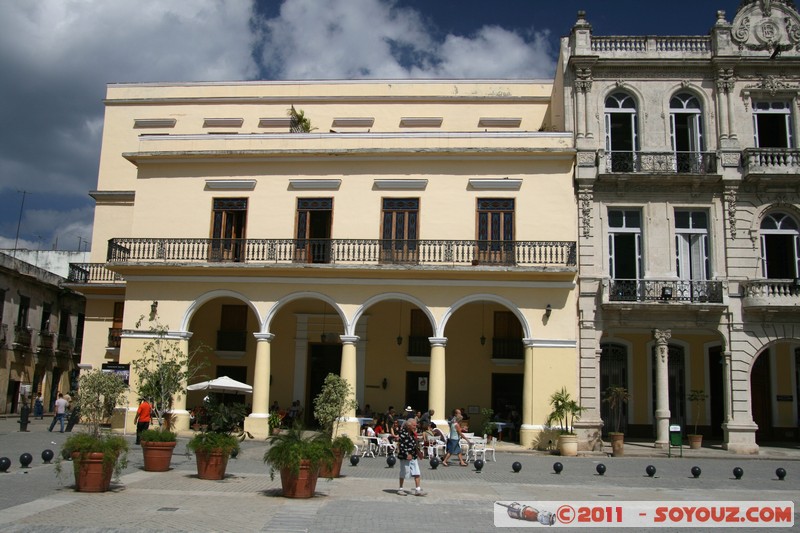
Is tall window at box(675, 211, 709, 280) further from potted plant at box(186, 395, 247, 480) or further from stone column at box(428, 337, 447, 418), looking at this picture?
potted plant at box(186, 395, 247, 480)

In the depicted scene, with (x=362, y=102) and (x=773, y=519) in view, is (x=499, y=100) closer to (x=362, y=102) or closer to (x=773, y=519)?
(x=362, y=102)

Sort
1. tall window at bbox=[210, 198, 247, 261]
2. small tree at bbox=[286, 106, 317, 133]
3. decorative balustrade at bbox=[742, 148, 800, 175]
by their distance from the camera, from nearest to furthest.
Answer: decorative balustrade at bbox=[742, 148, 800, 175] → tall window at bbox=[210, 198, 247, 261] → small tree at bbox=[286, 106, 317, 133]

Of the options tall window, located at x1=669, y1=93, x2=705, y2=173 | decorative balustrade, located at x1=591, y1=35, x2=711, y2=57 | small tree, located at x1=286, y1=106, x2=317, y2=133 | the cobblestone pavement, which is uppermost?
decorative balustrade, located at x1=591, y1=35, x2=711, y2=57

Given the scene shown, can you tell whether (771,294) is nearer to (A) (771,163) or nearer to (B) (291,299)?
(A) (771,163)

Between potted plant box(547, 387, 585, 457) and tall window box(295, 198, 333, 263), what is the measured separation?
28.4 feet

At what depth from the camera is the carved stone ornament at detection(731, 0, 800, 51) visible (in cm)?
2403

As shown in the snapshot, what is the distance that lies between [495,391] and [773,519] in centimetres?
1463

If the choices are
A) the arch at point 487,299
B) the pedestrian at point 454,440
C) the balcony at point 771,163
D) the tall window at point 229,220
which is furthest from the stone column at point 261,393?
the balcony at point 771,163

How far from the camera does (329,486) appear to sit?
1363 cm

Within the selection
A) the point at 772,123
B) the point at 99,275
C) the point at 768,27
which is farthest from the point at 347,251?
the point at 768,27

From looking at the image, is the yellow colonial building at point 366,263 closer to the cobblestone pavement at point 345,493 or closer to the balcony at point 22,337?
the cobblestone pavement at point 345,493

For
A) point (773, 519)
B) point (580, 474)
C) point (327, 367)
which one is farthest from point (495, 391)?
point (773, 519)

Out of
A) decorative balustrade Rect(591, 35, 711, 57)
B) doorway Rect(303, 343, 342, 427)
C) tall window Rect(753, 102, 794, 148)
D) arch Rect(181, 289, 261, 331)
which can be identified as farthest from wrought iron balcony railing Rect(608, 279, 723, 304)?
arch Rect(181, 289, 261, 331)

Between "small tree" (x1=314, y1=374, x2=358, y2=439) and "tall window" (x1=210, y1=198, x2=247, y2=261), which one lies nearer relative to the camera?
"small tree" (x1=314, y1=374, x2=358, y2=439)
